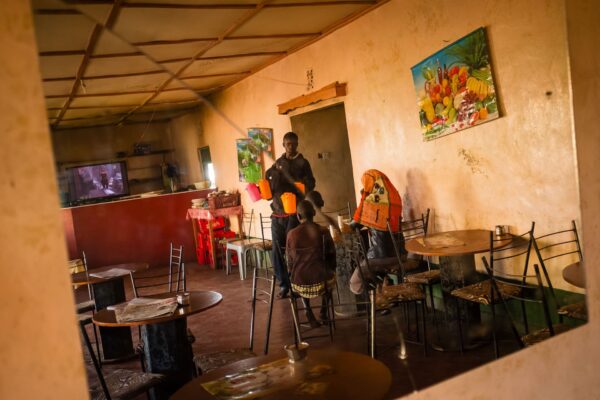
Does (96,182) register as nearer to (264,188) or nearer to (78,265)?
(78,265)

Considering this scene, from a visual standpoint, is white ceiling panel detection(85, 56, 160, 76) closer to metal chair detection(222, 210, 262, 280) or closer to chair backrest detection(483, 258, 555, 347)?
metal chair detection(222, 210, 262, 280)

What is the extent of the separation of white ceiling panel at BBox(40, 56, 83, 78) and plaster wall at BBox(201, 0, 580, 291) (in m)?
0.67

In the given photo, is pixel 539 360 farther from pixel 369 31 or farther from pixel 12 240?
pixel 12 240

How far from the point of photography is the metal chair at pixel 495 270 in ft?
5.82

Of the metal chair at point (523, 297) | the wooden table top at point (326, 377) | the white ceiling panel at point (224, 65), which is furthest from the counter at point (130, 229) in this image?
the metal chair at point (523, 297)

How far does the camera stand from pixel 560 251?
1.84 m

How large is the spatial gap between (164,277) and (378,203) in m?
0.70

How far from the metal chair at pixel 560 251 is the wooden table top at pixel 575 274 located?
0.09 ft

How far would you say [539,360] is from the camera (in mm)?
1999

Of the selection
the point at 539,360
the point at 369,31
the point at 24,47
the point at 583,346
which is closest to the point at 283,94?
the point at 369,31

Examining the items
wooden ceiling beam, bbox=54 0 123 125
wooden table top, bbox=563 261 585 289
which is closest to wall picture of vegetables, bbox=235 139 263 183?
wooden ceiling beam, bbox=54 0 123 125

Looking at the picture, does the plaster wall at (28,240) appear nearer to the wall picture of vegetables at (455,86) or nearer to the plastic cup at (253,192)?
the plastic cup at (253,192)

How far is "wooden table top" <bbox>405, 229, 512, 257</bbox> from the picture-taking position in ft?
5.77

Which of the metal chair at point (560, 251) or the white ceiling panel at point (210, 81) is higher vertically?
the white ceiling panel at point (210, 81)
